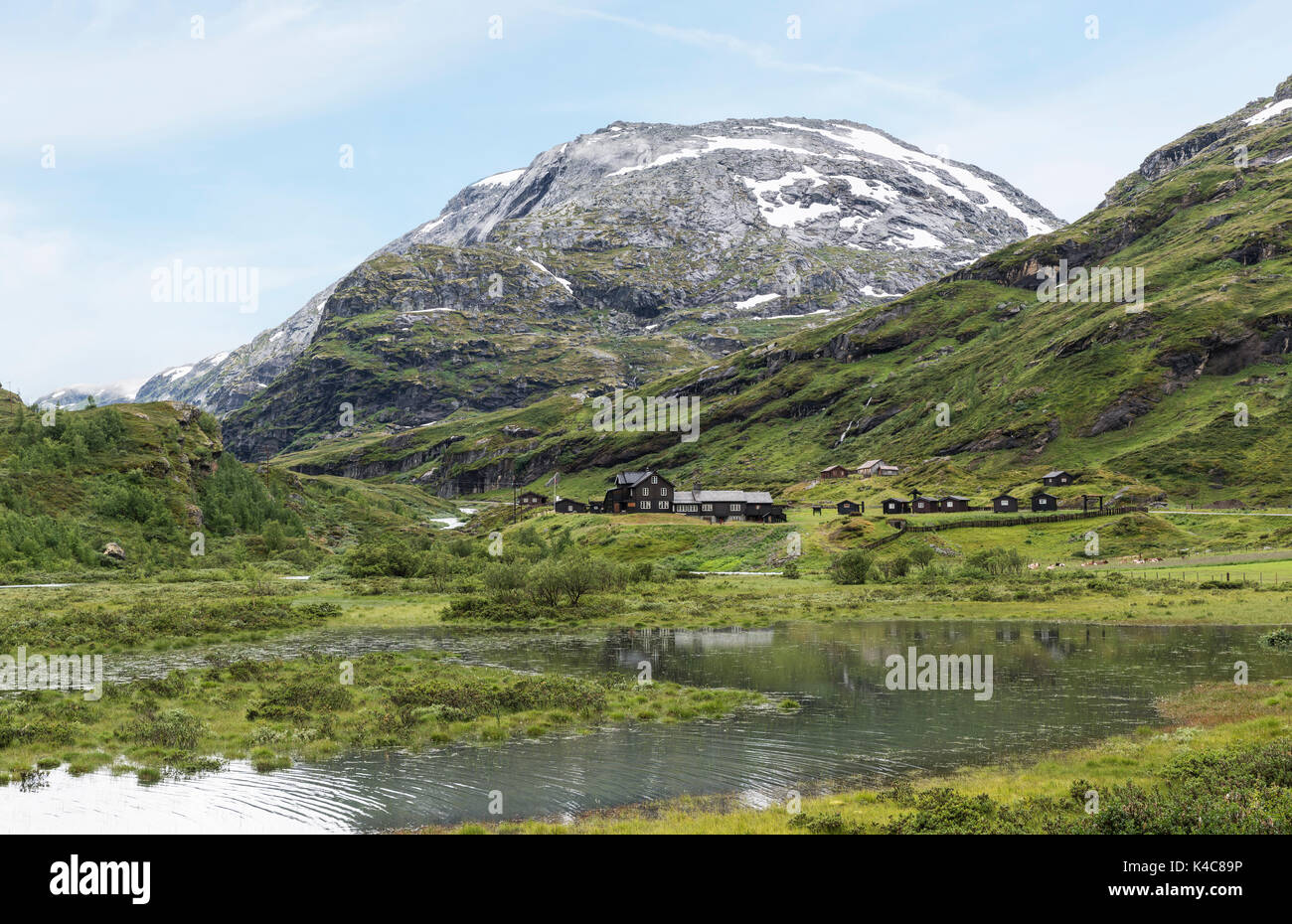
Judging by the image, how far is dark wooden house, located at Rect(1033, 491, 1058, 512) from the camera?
139m

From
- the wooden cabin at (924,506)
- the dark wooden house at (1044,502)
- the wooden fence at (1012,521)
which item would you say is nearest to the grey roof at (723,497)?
the wooden cabin at (924,506)

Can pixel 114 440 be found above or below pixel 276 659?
above

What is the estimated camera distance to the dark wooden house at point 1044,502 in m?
139

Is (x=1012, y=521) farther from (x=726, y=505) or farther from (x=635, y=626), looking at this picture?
(x=635, y=626)

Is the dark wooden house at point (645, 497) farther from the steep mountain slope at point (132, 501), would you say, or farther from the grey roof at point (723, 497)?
the steep mountain slope at point (132, 501)

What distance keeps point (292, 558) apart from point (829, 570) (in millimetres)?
83024

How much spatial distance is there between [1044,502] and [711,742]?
12518 centimetres

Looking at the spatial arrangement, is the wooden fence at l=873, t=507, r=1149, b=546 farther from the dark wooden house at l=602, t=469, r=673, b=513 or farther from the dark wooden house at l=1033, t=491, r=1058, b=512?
the dark wooden house at l=602, t=469, r=673, b=513

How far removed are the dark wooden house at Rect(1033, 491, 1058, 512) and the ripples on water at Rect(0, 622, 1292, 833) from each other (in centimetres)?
8309

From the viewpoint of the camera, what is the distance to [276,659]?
2029 inches
